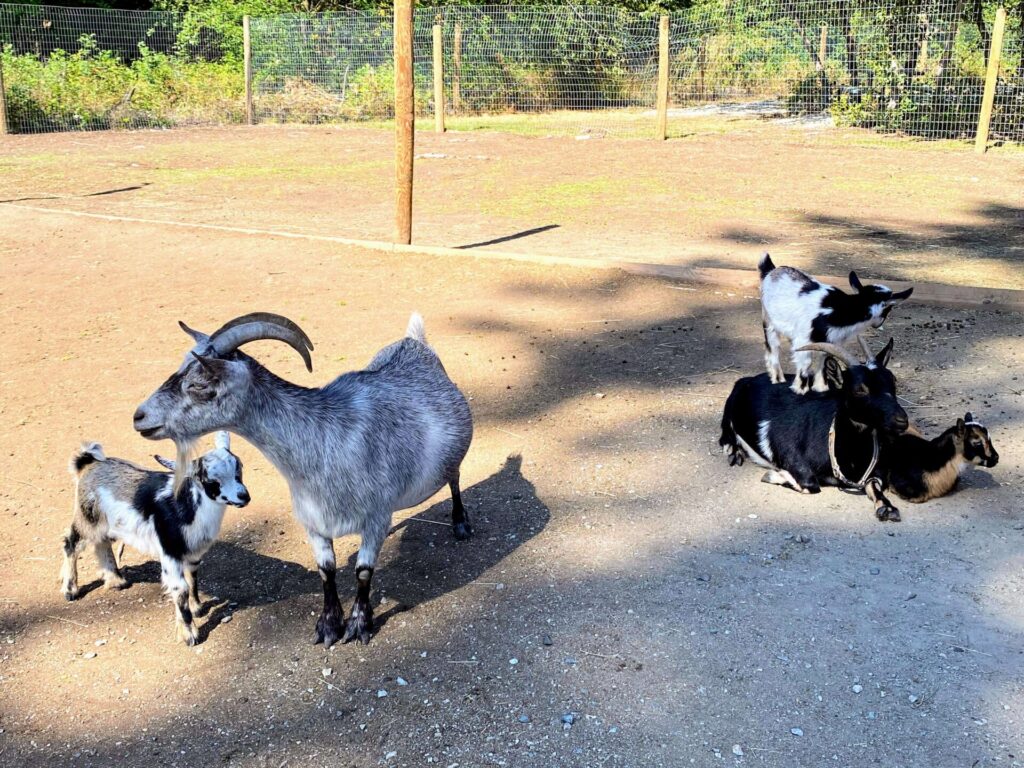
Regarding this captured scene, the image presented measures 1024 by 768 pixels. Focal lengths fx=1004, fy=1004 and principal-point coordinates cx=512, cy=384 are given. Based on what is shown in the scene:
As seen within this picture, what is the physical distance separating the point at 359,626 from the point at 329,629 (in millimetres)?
112

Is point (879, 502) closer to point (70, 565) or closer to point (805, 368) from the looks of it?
point (805, 368)

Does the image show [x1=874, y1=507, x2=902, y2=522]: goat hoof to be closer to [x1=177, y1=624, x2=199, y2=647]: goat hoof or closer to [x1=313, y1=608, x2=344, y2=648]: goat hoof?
[x1=313, y1=608, x2=344, y2=648]: goat hoof

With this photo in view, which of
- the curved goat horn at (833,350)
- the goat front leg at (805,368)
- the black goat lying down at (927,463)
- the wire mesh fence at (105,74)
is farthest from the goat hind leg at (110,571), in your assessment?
the wire mesh fence at (105,74)

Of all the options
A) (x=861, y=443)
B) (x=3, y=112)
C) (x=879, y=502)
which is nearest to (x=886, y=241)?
(x=861, y=443)

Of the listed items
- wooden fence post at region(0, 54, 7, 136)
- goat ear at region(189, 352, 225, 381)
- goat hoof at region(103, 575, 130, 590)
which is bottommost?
goat hoof at region(103, 575, 130, 590)

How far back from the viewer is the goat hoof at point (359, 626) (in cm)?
379

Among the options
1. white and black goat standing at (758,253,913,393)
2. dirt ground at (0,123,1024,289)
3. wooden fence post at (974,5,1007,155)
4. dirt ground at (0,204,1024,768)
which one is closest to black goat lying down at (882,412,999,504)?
dirt ground at (0,204,1024,768)

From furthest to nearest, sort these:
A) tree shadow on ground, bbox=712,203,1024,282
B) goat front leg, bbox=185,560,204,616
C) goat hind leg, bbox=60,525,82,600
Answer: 1. tree shadow on ground, bbox=712,203,1024,282
2. goat hind leg, bbox=60,525,82,600
3. goat front leg, bbox=185,560,204,616

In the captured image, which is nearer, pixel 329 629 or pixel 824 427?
pixel 329 629

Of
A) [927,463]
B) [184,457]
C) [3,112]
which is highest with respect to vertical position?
[3,112]

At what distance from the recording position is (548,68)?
20.4 meters

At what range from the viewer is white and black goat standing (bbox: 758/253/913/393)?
5488mm

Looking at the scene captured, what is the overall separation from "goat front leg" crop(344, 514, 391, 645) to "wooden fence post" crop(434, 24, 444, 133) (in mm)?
15888

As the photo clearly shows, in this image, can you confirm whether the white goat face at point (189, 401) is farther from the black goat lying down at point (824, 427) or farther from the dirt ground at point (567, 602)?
the black goat lying down at point (824, 427)
